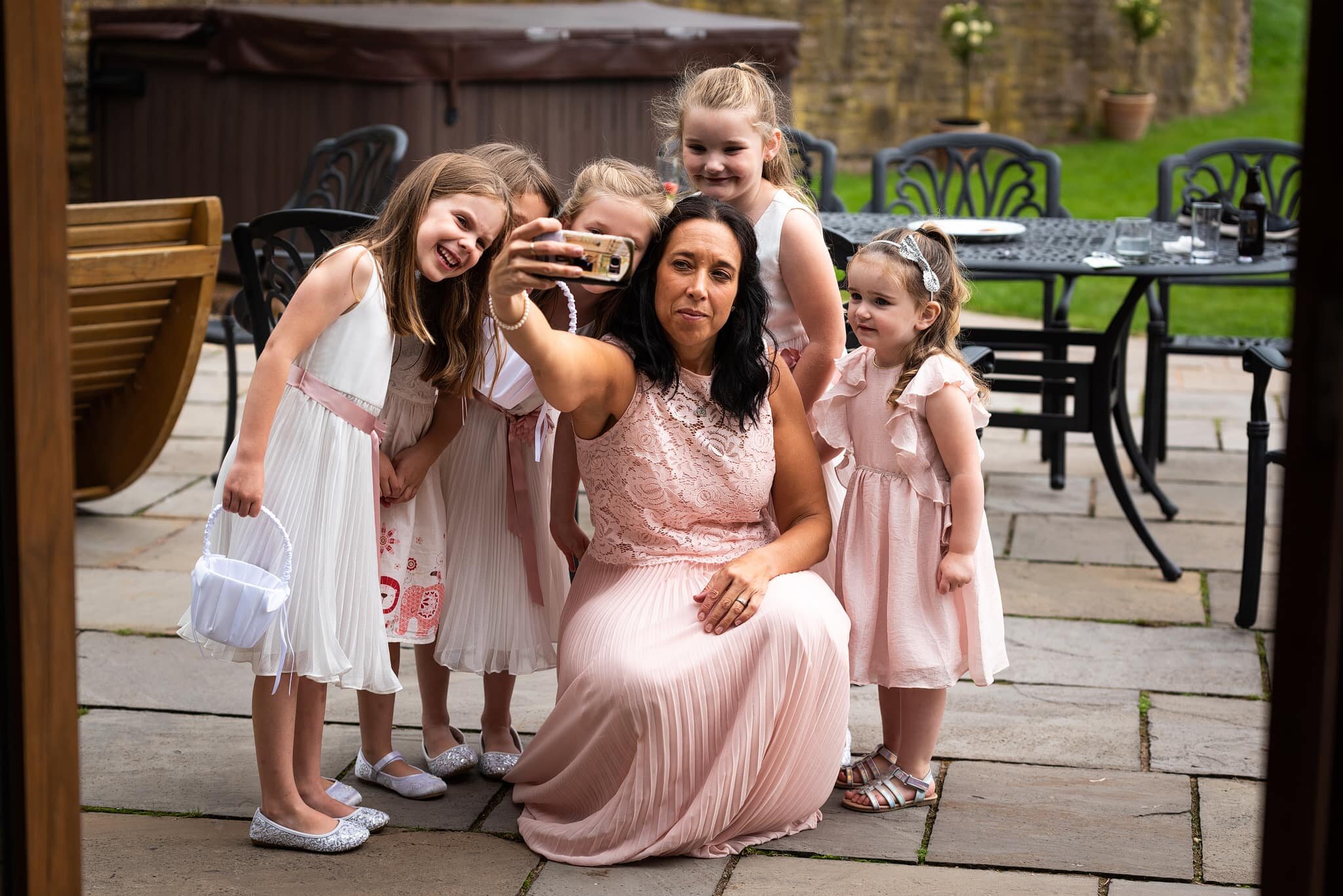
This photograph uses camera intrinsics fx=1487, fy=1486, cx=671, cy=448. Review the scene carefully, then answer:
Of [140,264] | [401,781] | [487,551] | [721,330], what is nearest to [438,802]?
[401,781]

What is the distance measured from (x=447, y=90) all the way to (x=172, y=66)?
1.88 m

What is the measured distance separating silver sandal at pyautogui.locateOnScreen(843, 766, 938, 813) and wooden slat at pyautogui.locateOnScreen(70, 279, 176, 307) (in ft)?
9.00

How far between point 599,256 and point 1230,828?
5.54ft

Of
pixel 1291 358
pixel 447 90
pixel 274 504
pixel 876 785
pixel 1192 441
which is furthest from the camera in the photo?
pixel 447 90

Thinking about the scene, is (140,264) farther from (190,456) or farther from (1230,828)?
(1230,828)

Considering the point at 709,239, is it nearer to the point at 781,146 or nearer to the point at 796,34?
the point at 781,146

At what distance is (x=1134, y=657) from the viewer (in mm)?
3945

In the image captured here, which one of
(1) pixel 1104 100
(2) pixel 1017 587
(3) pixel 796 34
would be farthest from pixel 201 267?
(1) pixel 1104 100

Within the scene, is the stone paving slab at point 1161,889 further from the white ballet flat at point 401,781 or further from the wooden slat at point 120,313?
the wooden slat at point 120,313

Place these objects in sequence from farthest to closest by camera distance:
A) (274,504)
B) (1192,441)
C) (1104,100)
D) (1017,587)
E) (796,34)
Answer: (1104,100)
(796,34)
(1192,441)
(1017,587)
(274,504)

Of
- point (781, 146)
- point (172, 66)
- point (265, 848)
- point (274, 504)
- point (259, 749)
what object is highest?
point (172, 66)

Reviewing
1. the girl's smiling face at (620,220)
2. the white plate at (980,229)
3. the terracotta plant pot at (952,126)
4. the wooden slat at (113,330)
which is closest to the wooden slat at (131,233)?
the wooden slat at (113,330)

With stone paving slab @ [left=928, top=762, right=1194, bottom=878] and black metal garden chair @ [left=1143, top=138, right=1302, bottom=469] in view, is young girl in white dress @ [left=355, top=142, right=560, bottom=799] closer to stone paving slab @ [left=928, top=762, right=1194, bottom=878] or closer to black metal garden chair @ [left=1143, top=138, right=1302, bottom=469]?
stone paving slab @ [left=928, top=762, right=1194, bottom=878]

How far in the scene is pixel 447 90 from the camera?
8.84 m
